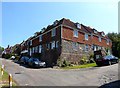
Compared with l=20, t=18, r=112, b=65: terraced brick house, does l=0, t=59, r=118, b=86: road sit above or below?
below

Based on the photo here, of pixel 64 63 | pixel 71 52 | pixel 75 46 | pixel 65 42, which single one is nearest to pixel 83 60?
pixel 71 52

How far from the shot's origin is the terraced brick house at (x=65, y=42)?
130 feet

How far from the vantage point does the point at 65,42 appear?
40406mm

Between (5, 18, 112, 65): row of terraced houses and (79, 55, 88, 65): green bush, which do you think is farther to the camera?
(79, 55, 88, 65): green bush

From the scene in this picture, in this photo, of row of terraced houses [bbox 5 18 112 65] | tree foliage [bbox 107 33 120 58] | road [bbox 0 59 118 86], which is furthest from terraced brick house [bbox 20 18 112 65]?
road [bbox 0 59 118 86]

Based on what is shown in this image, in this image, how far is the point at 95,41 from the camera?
51.6 metres

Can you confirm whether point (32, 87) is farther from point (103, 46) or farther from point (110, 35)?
point (110, 35)

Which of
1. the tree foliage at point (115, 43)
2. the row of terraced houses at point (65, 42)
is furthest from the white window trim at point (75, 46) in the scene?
the tree foliage at point (115, 43)

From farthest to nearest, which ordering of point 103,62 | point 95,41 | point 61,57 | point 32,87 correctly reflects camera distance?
point 95,41, point 61,57, point 103,62, point 32,87

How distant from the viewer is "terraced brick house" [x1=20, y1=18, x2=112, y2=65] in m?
39.6

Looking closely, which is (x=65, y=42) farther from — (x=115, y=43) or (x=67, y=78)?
(x=115, y=43)

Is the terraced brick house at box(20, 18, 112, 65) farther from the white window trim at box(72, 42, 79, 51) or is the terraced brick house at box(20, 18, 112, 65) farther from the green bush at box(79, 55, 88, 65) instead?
the green bush at box(79, 55, 88, 65)

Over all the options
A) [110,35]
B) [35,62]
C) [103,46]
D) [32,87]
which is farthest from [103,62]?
[110,35]

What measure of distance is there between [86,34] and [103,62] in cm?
1586
